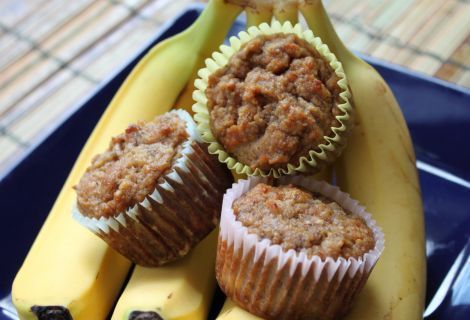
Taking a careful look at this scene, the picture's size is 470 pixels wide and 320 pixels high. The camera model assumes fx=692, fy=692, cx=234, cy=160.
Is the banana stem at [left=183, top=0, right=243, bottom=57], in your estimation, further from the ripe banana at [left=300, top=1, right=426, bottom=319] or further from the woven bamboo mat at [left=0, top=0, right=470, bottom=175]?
the woven bamboo mat at [left=0, top=0, right=470, bottom=175]

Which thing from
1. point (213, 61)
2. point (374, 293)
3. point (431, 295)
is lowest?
point (431, 295)

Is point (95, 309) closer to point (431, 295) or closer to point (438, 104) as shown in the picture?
point (431, 295)

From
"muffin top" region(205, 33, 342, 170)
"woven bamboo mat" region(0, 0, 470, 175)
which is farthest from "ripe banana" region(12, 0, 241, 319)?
"woven bamboo mat" region(0, 0, 470, 175)

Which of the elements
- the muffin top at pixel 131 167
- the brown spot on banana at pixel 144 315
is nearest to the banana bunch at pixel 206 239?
the brown spot on banana at pixel 144 315

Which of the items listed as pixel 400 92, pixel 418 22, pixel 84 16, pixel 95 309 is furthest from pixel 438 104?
pixel 84 16

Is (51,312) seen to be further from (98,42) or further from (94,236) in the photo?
(98,42)

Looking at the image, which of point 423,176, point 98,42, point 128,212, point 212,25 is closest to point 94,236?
point 128,212

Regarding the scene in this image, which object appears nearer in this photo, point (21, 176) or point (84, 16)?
point (21, 176)
